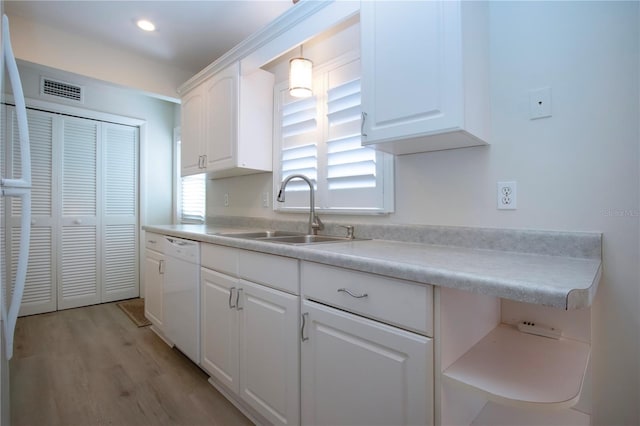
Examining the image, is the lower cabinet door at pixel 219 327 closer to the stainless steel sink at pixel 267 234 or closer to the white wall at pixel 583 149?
the stainless steel sink at pixel 267 234

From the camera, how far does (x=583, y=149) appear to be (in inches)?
46.2

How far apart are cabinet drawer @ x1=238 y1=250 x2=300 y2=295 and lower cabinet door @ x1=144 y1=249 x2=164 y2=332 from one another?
3.87ft

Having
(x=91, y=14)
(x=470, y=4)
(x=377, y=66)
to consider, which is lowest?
(x=377, y=66)

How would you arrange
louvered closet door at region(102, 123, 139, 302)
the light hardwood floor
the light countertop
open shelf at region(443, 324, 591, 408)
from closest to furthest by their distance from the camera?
the light countertop
open shelf at region(443, 324, 591, 408)
the light hardwood floor
louvered closet door at region(102, 123, 139, 302)

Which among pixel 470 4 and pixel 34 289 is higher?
pixel 470 4

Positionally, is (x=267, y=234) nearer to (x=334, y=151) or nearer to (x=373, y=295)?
(x=334, y=151)

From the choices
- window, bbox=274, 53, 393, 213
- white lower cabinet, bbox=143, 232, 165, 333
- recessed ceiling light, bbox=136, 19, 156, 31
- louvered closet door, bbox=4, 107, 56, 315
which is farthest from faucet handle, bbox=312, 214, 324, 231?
A: louvered closet door, bbox=4, 107, 56, 315

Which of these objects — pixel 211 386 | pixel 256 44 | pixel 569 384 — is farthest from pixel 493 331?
pixel 256 44

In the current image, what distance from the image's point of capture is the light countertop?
2.42 ft

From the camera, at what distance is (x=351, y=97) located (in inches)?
74.9

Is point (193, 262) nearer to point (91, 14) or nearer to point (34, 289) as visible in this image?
point (91, 14)

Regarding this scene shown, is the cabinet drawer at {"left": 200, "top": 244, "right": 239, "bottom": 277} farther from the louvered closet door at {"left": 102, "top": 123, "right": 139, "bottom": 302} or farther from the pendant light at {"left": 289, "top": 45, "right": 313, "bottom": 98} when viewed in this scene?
the louvered closet door at {"left": 102, "top": 123, "right": 139, "bottom": 302}

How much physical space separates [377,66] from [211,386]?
1937mm

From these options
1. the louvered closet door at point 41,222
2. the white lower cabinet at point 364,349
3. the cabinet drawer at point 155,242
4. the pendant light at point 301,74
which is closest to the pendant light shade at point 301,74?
the pendant light at point 301,74
